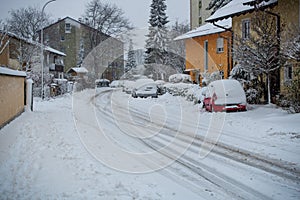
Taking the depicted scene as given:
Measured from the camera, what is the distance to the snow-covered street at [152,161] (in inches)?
190

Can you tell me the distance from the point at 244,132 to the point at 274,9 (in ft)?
34.5

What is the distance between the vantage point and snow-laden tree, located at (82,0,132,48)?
166 ft

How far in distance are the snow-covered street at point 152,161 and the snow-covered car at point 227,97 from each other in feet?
8.12

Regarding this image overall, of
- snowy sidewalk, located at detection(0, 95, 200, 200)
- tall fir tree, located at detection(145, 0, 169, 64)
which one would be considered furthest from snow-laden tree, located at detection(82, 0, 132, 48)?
snowy sidewalk, located at detection(0, 95, 200, 200)

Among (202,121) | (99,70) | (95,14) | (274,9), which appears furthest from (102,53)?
(202,121)

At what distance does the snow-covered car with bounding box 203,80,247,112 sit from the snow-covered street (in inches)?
97.4

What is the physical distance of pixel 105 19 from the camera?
5041cm

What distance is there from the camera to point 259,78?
54.7 ft

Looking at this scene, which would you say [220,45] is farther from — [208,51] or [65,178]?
[65,178]

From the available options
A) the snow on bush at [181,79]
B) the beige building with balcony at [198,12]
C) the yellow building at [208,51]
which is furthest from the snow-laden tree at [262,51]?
the beige building with balcony at [198,12]

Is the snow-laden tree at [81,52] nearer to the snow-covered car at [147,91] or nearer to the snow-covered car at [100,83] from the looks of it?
the snow-covered car at [100,83]

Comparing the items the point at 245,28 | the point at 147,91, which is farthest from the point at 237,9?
the point at 147,91

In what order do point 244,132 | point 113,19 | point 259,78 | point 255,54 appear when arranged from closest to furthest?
point 244,132 → point 255,54 → point 259,78 → point 113,19

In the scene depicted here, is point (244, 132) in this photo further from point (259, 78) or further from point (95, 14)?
point (95, 14)
